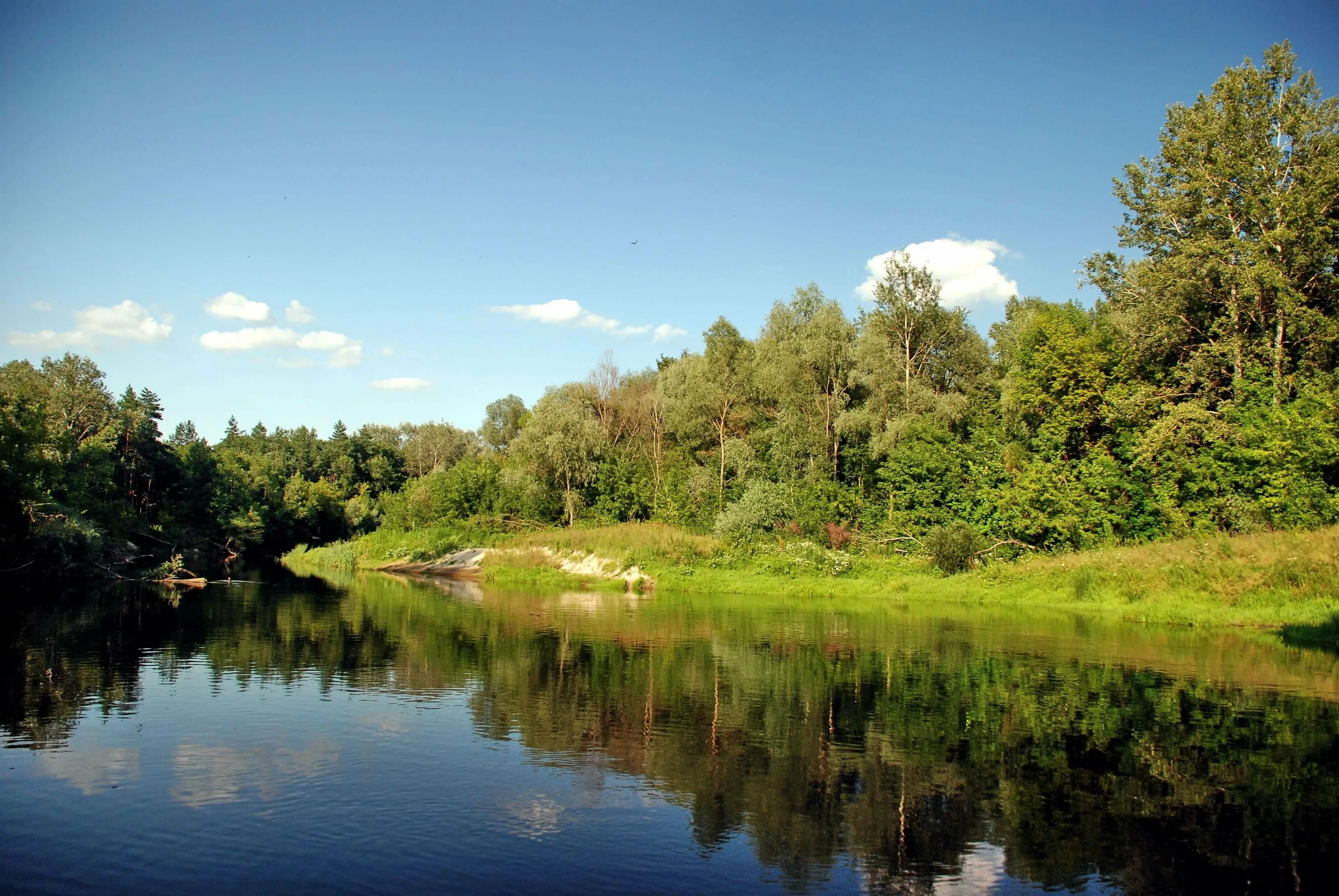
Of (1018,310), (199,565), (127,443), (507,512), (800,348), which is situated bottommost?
(199,565)

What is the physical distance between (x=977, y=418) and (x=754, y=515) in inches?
574

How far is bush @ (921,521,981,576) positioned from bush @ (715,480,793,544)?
31.0ft

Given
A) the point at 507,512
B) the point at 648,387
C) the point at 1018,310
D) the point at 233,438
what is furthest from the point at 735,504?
the point at 233,438

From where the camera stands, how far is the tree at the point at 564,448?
61.0 m

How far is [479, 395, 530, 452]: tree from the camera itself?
122 metres

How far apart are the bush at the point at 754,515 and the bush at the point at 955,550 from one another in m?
9.44

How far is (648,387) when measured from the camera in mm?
76812

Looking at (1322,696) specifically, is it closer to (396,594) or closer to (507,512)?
(396,594)

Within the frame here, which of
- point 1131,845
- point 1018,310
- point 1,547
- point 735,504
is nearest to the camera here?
point 1131,845

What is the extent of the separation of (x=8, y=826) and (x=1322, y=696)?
22.0m

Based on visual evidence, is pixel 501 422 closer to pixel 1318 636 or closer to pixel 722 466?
pixel 722 466

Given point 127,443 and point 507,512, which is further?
point 127,443

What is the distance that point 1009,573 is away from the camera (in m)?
35.3

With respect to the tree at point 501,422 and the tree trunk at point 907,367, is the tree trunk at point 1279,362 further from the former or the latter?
the tree at point 501,422
